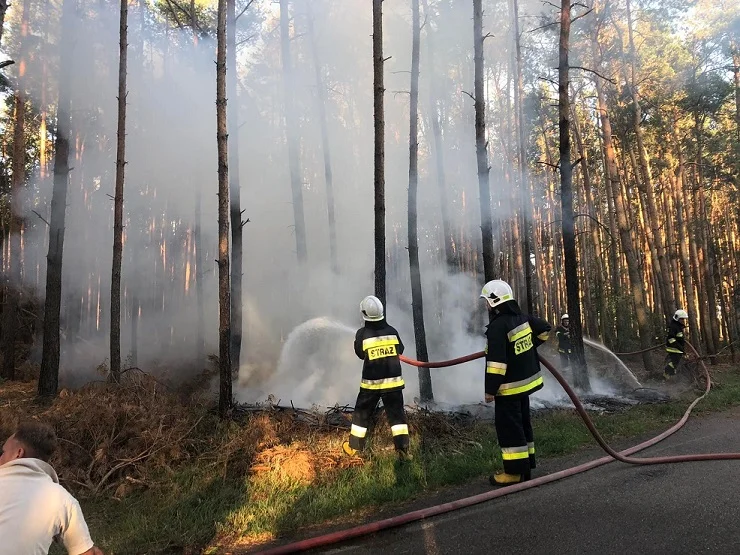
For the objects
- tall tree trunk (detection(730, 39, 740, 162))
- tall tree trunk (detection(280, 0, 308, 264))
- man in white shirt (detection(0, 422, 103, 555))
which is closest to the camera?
man in white shirt (detection(0, 422, 103, 555))

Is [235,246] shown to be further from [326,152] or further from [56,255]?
[326,152]

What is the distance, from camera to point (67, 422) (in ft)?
19.5

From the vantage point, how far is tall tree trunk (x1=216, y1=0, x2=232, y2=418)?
7.05 metres

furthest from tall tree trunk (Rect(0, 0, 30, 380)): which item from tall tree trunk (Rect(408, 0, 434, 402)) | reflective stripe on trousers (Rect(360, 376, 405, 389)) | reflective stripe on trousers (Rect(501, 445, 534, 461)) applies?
reflective stripe on trousers (Rect(501, 445, 534, 461))

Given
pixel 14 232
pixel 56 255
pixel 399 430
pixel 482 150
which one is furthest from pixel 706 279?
pixel 14 232

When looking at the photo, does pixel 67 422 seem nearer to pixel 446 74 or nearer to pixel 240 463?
pixel 240 463

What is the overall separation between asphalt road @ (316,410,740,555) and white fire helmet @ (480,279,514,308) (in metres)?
1.81

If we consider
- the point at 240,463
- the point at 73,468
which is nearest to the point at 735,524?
the point at 240,463

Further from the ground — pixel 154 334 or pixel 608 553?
pixel 154 334

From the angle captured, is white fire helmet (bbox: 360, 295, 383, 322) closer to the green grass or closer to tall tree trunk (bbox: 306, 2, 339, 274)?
the green grass

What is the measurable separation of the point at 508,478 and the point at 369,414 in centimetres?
166

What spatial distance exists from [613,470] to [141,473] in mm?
5127

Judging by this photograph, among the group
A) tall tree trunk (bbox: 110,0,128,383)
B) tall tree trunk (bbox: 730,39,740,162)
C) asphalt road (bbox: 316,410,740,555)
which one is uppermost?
tall tree trunk (bbox: 730,39,740,162)

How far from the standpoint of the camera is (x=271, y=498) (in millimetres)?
4336
